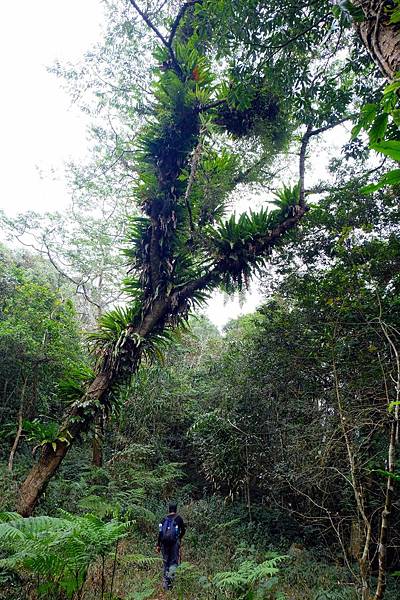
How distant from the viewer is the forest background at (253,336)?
4.77m

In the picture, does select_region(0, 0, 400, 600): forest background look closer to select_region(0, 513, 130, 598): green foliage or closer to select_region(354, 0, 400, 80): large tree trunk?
select_region(0, 513, 130, 598): green foliage

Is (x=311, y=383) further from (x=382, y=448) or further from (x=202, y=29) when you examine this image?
(x=202, y=29)

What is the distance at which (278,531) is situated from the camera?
7855mm

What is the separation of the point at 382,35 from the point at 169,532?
561cm

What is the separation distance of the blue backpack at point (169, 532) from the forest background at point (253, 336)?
479mm

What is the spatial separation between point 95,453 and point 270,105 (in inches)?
333

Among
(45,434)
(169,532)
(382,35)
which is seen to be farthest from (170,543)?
(382,35)

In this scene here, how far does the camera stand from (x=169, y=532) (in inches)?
198

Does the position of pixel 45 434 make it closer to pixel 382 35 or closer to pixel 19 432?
pixel 19 432

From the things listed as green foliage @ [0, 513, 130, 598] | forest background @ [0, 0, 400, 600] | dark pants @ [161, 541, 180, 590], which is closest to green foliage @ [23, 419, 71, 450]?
forest background @ [0, 0, 400, 600]

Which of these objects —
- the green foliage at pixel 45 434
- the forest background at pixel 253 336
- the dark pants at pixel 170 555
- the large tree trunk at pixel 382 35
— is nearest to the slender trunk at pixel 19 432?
the forest background at pixel 253 336

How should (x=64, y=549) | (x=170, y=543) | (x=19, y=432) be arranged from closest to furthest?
(x=64, y=549) → (x=170, y=543) → (x=19, y=432)

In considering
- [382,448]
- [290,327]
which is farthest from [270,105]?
[382,448]

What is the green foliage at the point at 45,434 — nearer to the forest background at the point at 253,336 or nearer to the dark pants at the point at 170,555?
the forest background at the point at 253,336
